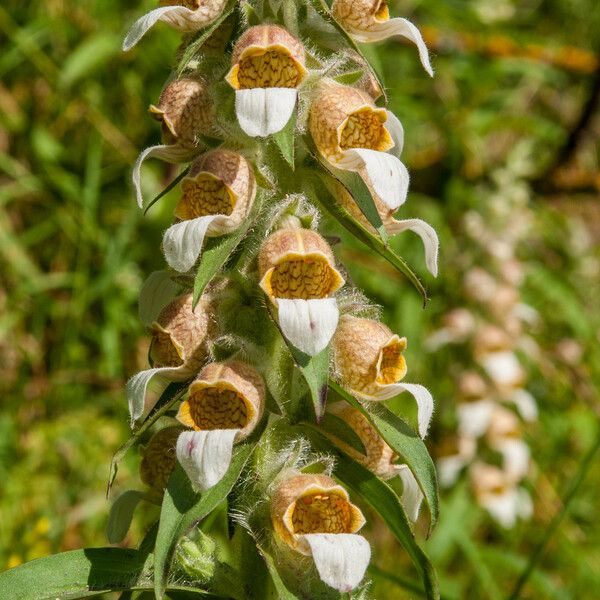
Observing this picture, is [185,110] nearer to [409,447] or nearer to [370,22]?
[370,22]

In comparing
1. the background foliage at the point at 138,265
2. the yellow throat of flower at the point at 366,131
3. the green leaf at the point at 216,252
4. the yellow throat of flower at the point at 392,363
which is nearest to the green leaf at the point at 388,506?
the yellow throat of flower at the point at 392,363

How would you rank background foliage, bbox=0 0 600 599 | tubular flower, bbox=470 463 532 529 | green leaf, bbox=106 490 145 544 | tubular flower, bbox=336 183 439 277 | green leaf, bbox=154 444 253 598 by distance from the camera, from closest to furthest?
1. green leaf, bbox=154 444 253 598
2. tubular flower, bbox=336 183 439 277
3. green leaf, bbox=106 490 145 544
4. background foliage, bbox=0 0 600 599
5. tubular flower, bbox=470 463 532 529

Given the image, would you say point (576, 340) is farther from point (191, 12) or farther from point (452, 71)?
point (191, 12)

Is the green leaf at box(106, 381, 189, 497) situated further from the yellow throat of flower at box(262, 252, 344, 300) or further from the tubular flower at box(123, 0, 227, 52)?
the tubular flower at box(123, 0, 227, 52)

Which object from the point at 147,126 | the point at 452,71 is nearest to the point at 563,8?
the point at 452,71

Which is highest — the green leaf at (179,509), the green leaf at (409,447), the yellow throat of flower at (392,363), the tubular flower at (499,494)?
the yellow throat of flower at (392,363)

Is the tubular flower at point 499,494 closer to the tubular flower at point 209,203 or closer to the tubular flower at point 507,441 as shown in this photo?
the tubular flower at point 507,441

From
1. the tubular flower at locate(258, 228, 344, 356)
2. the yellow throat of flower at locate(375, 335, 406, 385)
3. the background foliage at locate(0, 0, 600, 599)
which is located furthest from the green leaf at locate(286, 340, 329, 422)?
the background foliage at locate(0, 0, 600, 599)
